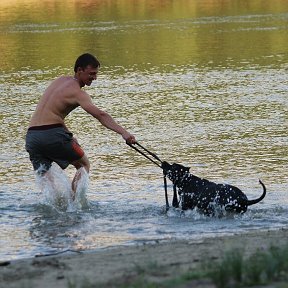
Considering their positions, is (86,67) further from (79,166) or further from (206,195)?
(206,195)

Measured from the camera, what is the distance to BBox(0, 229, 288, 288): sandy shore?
21.4 feet

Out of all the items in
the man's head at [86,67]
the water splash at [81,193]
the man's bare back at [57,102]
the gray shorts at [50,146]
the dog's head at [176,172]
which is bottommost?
the water splash at [81,193]

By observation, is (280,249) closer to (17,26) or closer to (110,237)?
(110,237)

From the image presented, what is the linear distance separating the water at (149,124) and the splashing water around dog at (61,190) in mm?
22

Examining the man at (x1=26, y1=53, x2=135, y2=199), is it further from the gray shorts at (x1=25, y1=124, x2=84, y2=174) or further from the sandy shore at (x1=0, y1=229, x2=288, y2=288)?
the sandy shore at (x1=0, y1=229, x2=288, y2=288)

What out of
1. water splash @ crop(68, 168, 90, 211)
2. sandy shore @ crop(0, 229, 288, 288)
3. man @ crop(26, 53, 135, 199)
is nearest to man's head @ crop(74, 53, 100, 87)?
man @ crop(26, 53, 135, 199)

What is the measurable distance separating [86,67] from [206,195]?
185 centimetres

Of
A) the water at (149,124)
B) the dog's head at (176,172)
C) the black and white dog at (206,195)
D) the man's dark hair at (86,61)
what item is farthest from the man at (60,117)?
the black and white dog at (206,195)

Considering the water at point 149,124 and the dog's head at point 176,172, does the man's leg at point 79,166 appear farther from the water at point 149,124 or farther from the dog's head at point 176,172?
the dog's head at point 176,172

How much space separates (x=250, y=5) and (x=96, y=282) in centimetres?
4327

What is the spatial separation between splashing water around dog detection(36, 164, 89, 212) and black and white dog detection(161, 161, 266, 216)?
1.06 m

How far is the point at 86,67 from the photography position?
10.3 meters

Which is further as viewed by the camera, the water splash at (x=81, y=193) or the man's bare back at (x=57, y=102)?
the water splash at (x=81, y=193)

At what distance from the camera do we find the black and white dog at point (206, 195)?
977 cm
